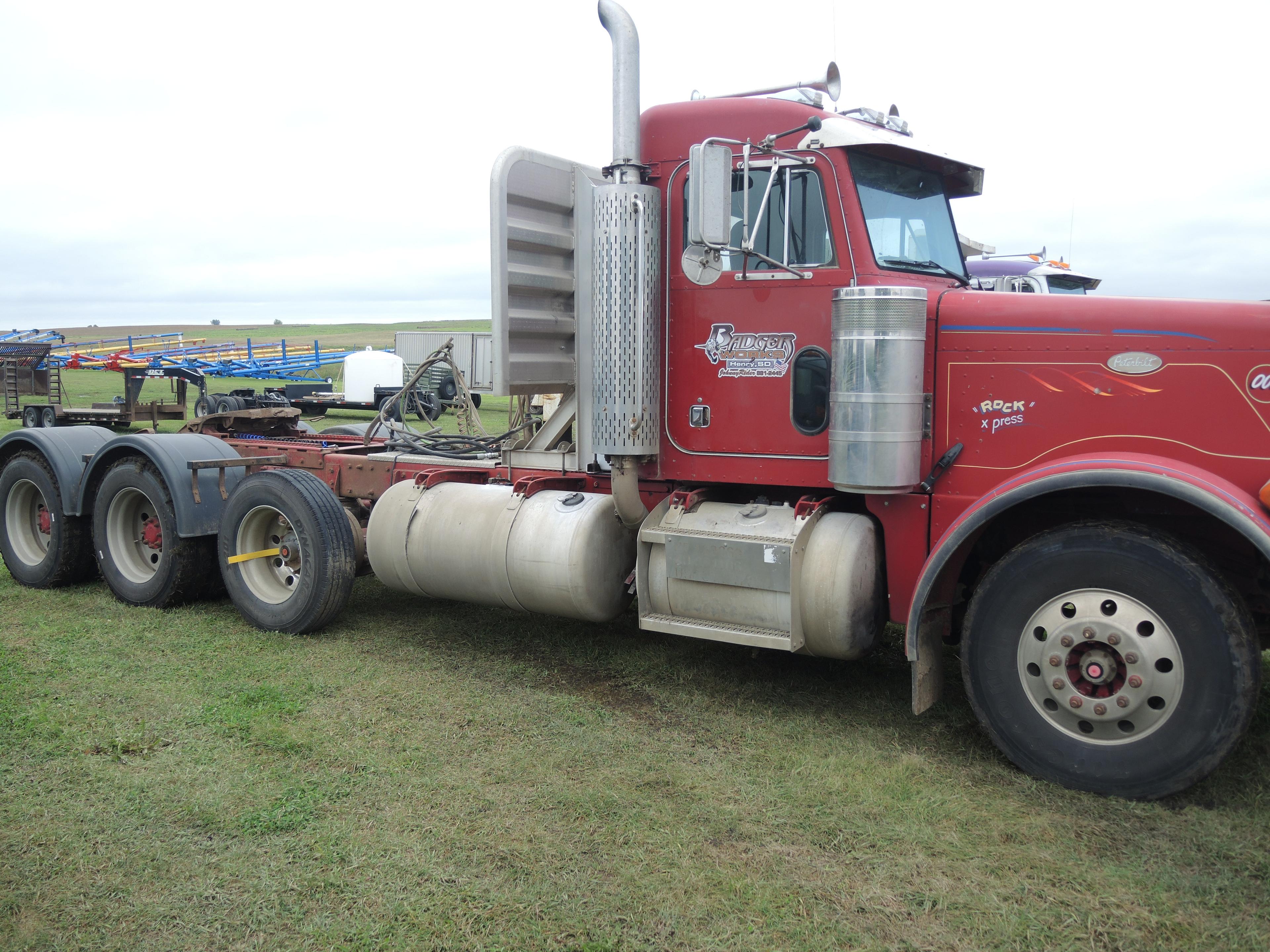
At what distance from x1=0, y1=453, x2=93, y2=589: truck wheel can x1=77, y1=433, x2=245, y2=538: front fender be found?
27 cm

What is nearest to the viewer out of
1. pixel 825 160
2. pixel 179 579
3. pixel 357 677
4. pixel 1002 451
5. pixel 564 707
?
pixel 1002 451

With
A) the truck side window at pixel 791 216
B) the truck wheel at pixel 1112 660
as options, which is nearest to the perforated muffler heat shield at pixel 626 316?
the truck side window at pixel 791 216

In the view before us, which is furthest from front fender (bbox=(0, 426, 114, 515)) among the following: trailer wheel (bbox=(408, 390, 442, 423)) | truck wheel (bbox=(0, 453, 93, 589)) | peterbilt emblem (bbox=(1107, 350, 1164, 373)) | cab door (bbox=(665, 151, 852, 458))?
peterbilt emblem (bbox=(1107, 350, 1164, 373))

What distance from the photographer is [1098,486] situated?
4004 millimetres

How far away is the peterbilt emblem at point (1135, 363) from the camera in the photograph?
13.5 feet

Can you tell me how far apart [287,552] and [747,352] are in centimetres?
329

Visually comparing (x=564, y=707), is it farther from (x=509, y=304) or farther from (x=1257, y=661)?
(x=1257, y=661)

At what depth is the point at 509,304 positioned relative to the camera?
5.59 meters

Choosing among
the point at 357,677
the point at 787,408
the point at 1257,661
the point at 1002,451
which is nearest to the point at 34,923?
the point at 357,677

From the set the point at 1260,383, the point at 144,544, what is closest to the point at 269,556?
the point at 144,544

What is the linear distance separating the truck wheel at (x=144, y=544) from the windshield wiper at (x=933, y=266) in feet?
15.5

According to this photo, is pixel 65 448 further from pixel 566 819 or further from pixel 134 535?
pixel 566 819

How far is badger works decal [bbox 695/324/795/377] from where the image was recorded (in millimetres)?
4938

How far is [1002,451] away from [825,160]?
1.59 m
